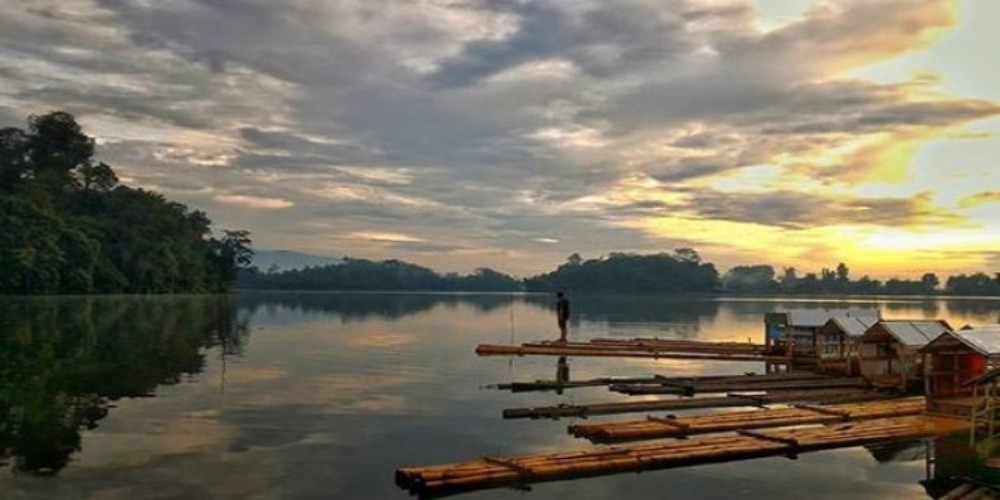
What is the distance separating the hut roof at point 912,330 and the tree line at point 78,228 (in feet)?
369

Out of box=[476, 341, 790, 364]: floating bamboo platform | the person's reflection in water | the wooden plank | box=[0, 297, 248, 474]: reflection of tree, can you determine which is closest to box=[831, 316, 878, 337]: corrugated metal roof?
box=[476, 341, 790, 364]: floating bamboo platform

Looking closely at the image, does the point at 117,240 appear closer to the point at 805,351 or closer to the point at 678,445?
the point at 805,351

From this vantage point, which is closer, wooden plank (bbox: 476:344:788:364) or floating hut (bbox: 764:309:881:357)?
floating hut (bbox: 764:309:881:357)

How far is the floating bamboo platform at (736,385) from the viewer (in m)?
34.3

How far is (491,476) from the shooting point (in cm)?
1788

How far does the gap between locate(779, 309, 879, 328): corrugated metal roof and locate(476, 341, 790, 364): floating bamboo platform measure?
3.39 meters

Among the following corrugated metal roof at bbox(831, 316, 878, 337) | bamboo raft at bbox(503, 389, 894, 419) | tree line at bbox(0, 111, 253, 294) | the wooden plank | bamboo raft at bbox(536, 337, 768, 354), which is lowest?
bamboo raft at bbox(503, 389, 894, 419)

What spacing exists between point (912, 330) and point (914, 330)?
11 cm

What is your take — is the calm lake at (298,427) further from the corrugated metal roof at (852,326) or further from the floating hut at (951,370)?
the corrugated metal roof at (852,326)

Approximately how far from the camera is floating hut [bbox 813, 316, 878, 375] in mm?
39188

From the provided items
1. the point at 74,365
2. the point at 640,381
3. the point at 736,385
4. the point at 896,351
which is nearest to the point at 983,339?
the point at 896,351

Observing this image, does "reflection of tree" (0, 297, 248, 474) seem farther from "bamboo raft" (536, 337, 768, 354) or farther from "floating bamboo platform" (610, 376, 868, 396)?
"bamboo raft" (536, 337, 768, 354)

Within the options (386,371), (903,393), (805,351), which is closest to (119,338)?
(386,371)

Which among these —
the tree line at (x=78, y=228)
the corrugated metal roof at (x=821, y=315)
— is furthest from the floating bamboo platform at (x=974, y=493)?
the tree line at (x=78, y=228)
